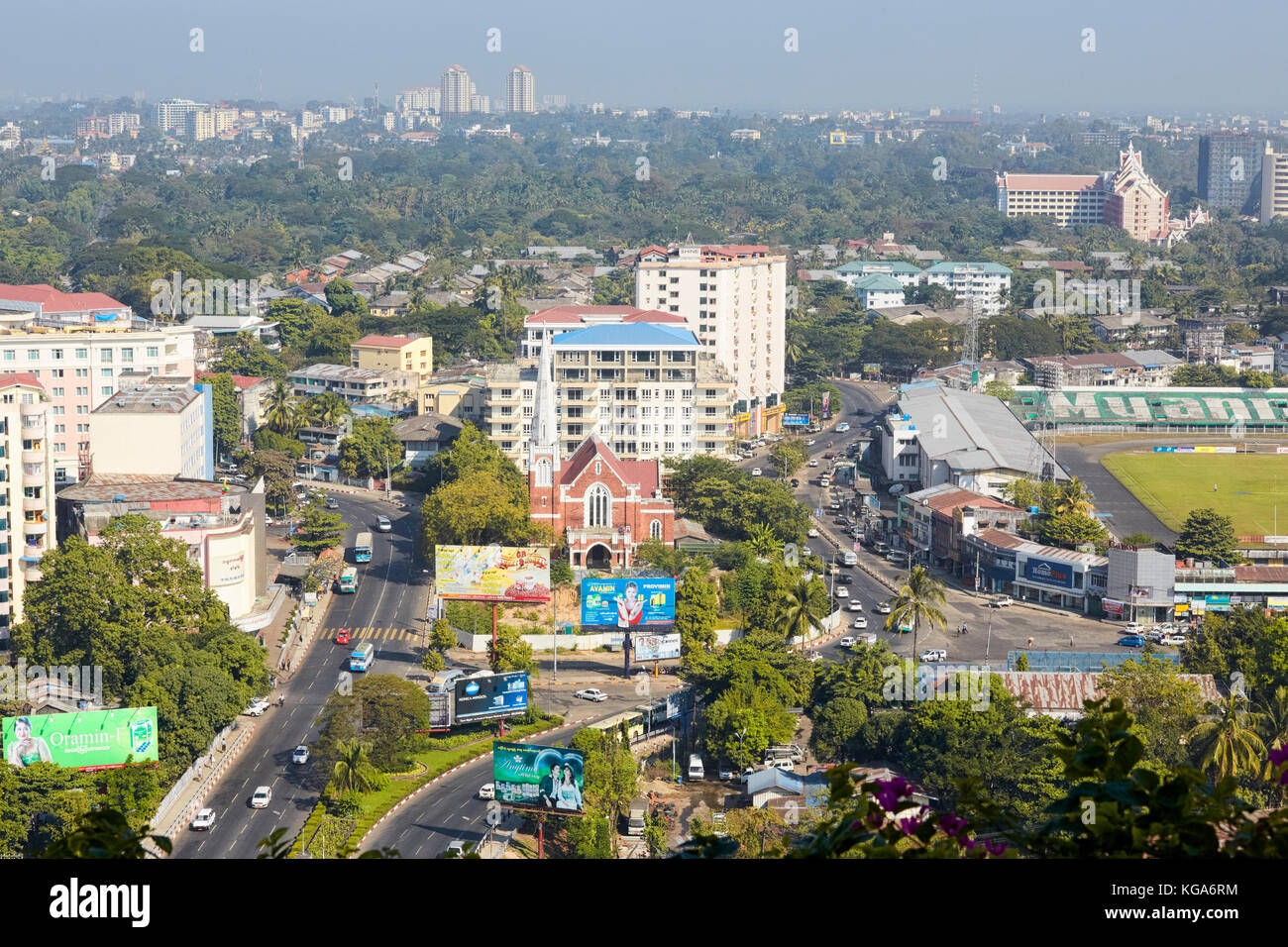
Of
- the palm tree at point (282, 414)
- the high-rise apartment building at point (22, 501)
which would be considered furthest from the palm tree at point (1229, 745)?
the palm tree at point (282, 414)

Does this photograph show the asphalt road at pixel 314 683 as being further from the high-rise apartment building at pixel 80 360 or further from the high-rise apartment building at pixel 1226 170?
the high-rise apartment building at pixel 1226 170

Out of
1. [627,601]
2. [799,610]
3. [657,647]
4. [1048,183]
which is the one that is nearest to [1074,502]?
[799,610]

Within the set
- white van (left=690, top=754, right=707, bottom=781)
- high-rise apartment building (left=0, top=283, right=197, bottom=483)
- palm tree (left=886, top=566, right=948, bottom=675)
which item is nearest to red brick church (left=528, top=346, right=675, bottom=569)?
palm tree (left=886, top=566, right=948, bottom=675)

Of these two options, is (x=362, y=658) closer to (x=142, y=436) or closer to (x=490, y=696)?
(x=490, y=696)

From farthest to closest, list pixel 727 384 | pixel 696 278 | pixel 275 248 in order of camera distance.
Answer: pixel 275 248
pixel 696 278
pixel 727 384

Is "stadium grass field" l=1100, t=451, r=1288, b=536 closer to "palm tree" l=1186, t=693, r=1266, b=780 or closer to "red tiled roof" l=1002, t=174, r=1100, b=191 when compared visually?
"palm tree" l=1186, t=693, r=1266, b=780
